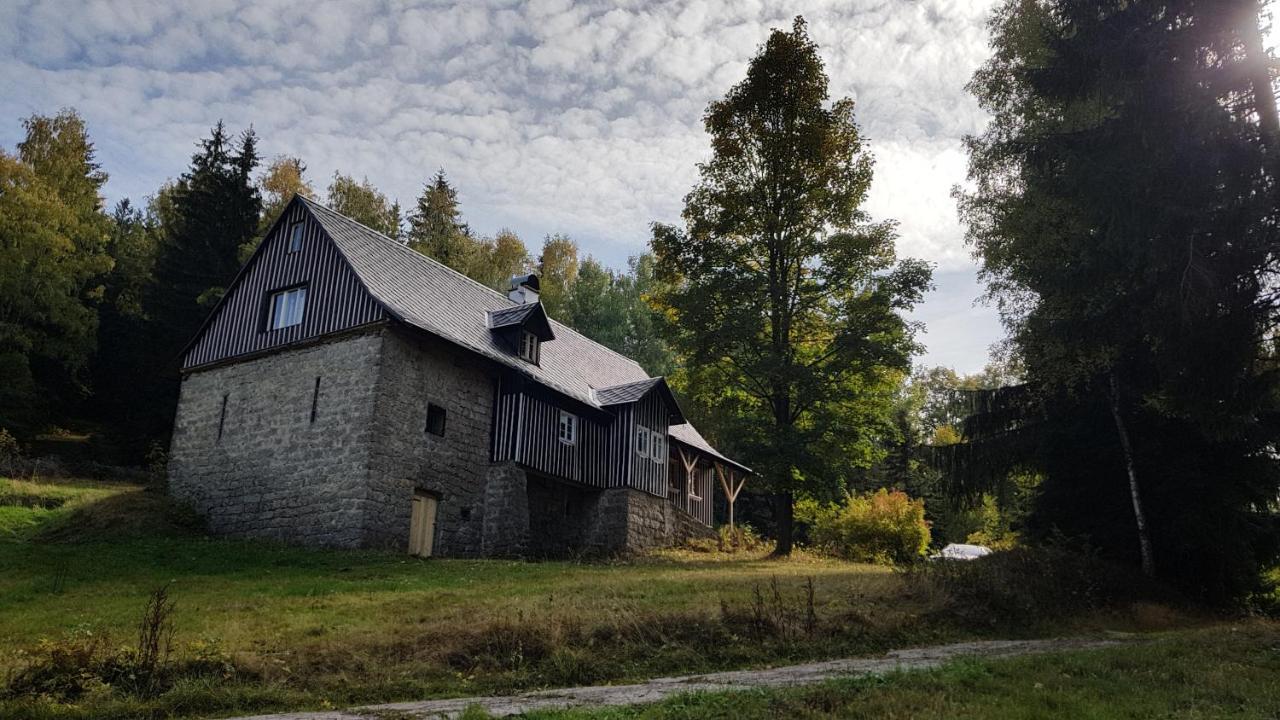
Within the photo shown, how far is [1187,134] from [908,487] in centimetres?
4427

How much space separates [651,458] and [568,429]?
13.0 feet

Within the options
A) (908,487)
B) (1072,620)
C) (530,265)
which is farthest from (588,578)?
(908,487)

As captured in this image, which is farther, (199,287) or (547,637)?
(199,287)

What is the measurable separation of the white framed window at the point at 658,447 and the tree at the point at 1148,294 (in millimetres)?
11561

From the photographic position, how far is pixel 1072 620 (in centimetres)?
1535

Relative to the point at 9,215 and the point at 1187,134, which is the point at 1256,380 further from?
the point at 9,215

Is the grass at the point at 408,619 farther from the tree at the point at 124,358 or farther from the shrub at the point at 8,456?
the tree at the point at 124,358

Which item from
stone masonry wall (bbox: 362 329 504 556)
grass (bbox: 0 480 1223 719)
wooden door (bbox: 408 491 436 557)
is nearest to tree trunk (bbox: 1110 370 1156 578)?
grass (bbox: 0 480 1223 719)

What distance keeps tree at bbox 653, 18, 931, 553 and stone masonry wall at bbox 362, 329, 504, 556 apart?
648 centimetres

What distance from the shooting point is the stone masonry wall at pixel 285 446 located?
842 inches

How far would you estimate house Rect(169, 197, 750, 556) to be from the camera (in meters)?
21.9

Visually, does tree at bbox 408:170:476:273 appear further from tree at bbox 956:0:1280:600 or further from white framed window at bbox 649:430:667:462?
tree at bbox 956:0:1280:600

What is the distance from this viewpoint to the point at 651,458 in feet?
97.5

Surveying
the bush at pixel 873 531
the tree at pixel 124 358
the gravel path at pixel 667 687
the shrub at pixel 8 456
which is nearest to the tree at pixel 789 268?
the bush at pixel 873 531
